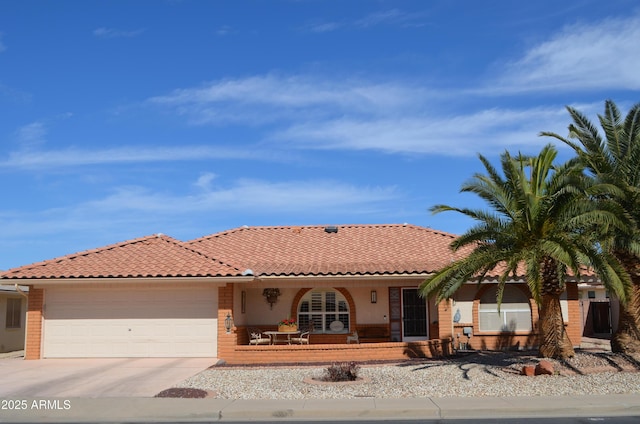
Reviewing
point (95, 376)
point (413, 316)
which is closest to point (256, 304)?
point (413, 316)

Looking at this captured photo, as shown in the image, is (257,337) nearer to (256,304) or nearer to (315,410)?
(256,304)

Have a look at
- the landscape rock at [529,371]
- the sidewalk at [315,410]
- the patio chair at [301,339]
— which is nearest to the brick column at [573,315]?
the landscape rock at [529,371]

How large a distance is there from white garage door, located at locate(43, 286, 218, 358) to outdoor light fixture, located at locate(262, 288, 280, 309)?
142 inches

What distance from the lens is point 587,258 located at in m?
15.3

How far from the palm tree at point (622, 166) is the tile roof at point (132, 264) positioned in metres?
10.8

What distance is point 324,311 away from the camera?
2402 cm

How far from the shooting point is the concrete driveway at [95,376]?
45.8 ft

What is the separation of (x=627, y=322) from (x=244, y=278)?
1101cm

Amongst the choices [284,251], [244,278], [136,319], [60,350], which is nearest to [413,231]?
[284,251]

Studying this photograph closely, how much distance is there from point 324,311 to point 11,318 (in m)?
12.4

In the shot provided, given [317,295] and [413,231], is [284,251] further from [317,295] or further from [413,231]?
[413,231]

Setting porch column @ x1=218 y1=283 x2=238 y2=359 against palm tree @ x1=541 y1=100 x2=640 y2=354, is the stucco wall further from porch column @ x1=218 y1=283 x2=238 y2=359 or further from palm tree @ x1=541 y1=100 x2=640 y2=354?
palm tree @ x1=541 y1=100 x2=640 y2=354

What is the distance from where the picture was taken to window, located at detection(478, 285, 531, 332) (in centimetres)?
2302

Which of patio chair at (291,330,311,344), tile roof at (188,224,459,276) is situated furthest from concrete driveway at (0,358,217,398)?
tile roof at (188,224,459,276)
